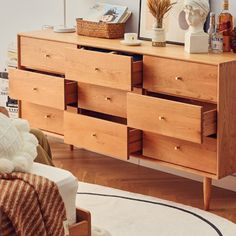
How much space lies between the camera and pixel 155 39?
13.3 ft

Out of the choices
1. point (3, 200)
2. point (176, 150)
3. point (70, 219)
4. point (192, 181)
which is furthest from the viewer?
point (192, 181)

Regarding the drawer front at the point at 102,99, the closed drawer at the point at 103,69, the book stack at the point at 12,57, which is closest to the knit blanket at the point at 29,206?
the closed drawer at the point at 103,69

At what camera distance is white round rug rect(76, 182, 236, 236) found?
11.6 ft

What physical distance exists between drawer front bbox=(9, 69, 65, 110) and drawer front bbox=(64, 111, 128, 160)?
13 centimetres

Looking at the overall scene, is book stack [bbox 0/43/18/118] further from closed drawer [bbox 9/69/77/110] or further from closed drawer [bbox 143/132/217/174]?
closed drawer [bbox 143/132/217/174]

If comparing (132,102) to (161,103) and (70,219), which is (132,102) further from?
(70,219)

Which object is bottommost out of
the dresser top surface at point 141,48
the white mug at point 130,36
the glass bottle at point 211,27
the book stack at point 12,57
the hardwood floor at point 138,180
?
the hardwood floor at point 138,180

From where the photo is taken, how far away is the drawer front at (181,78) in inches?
142

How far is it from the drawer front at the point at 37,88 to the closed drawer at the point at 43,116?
0.09 metres

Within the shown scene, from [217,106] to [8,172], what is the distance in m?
1.27

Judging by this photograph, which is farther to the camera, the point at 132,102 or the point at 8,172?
the point at 132,102

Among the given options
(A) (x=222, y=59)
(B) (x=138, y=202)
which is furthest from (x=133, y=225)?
(A) (x=222, y=59)

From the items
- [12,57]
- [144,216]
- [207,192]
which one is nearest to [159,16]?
[207,192]

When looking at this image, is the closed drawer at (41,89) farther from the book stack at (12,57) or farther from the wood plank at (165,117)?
the wood plank at (165,117)
